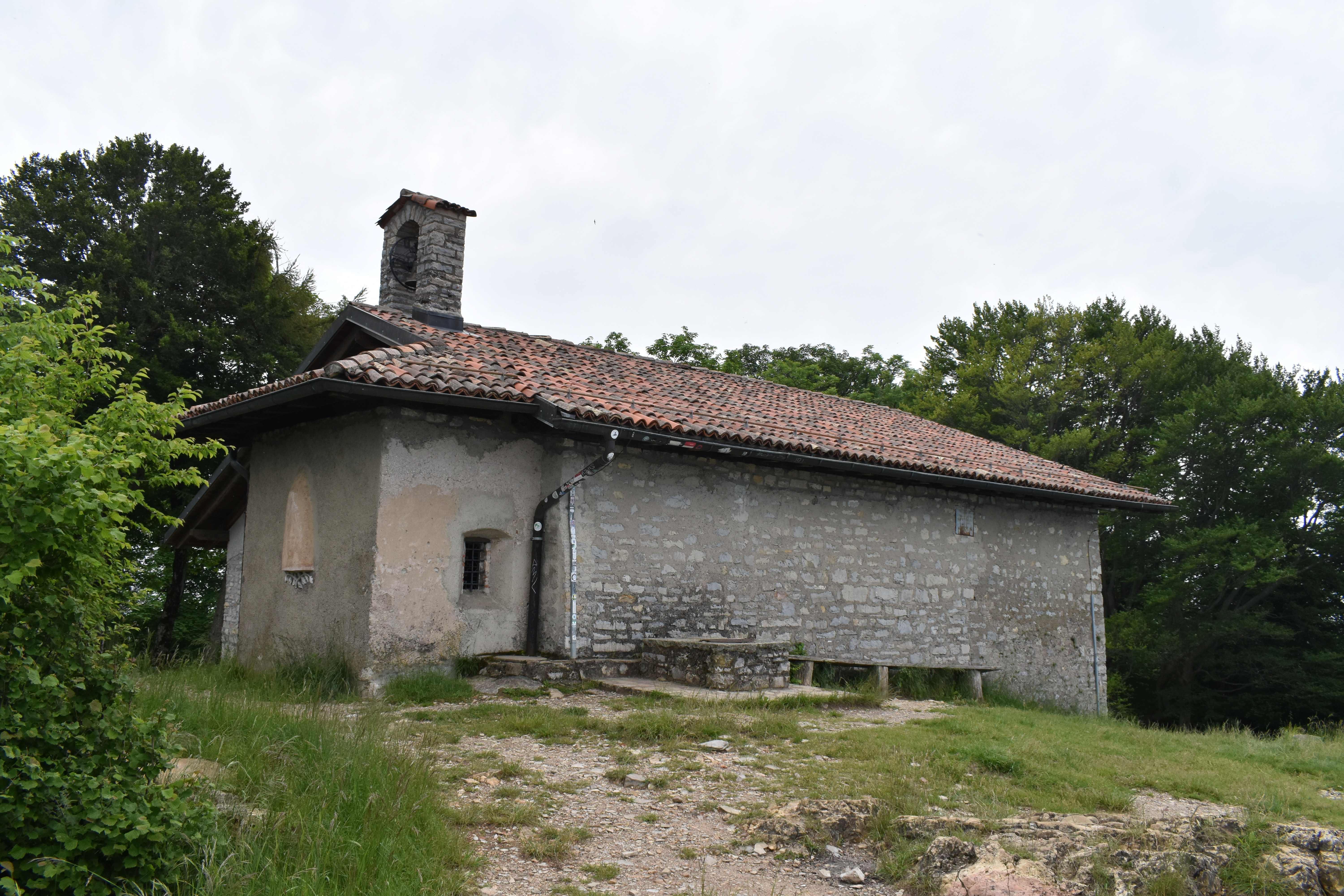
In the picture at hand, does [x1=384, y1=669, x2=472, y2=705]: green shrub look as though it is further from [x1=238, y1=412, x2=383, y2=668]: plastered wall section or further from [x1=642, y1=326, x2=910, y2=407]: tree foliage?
[x1=642, y1=326, x2=910, y2=407]: tree foliage

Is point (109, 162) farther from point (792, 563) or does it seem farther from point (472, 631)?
point (792, 563)

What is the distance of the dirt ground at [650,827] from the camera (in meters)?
4.09

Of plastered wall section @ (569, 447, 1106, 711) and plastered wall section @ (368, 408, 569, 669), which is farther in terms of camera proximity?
plastered wall section @ (569, 447, 1106, 711)

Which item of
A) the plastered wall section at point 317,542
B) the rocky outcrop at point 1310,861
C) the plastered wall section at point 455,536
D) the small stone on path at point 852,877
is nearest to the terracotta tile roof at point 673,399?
the plastered wall section at point 455,536

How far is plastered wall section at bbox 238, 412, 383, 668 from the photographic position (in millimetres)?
Answer: 9266

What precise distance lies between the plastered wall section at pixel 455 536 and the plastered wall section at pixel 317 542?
0.19 meters

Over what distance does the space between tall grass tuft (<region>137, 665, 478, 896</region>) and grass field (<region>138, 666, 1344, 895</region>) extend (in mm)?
10

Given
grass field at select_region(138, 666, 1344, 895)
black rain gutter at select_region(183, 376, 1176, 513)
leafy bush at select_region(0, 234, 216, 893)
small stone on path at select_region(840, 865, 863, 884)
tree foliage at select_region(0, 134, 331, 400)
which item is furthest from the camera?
tree foliage at select_region(0, 134, 331, 400)

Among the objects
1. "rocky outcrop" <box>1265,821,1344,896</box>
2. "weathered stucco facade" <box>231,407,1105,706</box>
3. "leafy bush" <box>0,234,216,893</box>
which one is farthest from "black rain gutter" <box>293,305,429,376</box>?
"rocky outcrop" <box>1265,821,1344,896</box>

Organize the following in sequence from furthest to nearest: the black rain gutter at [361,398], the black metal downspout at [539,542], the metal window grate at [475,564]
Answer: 1. the metal window grate at [475,564]
2. the black metal downspout at [539,542]
3. the black rain gutter at [361,398]

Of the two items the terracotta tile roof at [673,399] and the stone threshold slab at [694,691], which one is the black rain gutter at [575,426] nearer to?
the terracotta tile roof at [673,399]

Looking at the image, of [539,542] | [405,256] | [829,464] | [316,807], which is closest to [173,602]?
[405,256]

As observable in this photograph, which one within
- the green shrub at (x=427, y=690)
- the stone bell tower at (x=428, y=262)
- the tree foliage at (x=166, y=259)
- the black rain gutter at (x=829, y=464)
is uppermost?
the tree foliage at (x=166, y=259)

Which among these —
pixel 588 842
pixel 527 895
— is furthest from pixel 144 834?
pixel 588 842
